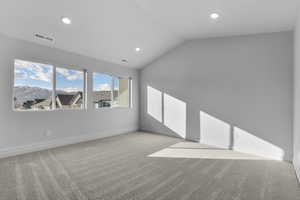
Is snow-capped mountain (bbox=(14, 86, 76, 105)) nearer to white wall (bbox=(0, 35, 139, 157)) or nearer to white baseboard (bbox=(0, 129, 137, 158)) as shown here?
white wall (bbox=(0, 35, 139, 157))

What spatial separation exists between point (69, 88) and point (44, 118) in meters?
1.01

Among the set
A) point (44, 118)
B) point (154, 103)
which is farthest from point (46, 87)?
point (154, 103)

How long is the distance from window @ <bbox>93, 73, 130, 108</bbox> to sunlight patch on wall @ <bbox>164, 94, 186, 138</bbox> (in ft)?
4.94

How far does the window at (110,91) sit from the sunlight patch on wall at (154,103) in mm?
776

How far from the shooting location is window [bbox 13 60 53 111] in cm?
380

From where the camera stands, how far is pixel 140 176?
281cm

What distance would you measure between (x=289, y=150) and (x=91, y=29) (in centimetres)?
499

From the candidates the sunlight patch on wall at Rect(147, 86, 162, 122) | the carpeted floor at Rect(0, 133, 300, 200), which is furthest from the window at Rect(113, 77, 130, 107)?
the carpeted floor at Rect(0, 133, 300, 200)

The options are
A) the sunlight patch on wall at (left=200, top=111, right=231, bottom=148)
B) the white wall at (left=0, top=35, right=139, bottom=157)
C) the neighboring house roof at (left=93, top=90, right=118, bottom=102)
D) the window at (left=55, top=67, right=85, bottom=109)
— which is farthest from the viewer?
the neighboring house roof at (left=93, top=90, right=118, bottom=102)

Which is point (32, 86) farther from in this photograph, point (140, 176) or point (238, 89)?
point (238, 89)

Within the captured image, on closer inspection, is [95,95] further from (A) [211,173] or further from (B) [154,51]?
(A) [211,173]

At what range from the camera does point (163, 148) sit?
4.49 metres

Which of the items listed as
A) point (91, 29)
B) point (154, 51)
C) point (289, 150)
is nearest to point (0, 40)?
point (91, 29)

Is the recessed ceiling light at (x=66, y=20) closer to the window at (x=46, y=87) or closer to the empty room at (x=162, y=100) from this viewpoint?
the empty room at (x=162, y=100)
